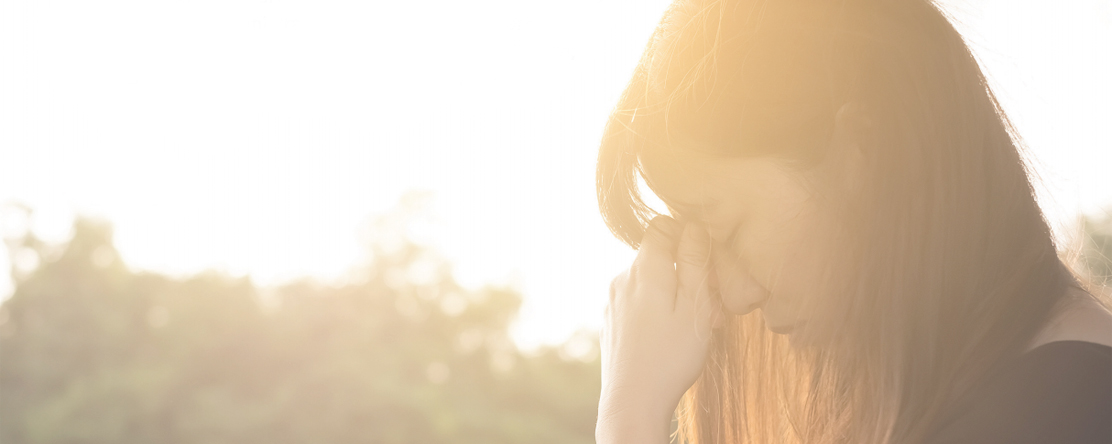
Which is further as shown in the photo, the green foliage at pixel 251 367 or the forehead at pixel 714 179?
the green foliage at pixel 251 367

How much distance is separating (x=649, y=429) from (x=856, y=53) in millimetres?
532

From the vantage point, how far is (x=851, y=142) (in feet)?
2.91

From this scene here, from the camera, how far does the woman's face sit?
0.93 meters

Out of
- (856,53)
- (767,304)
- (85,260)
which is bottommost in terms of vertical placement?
(767,304)

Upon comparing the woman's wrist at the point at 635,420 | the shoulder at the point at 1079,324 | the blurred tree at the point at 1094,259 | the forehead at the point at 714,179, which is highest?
the forehead at the point at 714,179

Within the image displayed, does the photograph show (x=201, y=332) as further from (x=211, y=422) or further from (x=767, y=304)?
(x=767, y=304)

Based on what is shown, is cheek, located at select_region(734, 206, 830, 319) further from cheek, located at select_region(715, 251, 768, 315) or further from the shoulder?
the shoulder

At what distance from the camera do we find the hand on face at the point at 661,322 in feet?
3.50

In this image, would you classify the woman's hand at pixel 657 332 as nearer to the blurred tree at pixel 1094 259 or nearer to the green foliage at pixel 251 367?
the blurred tree at pixel 1094 259

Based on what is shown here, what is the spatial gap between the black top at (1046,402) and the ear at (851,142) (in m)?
0.27

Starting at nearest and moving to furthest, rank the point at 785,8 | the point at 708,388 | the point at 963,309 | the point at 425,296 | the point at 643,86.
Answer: the point at 963,309 < the point at 785,8 < the point at 643,86 < the point at 708,388 < the point at 425,296

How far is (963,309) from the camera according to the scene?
816 mm

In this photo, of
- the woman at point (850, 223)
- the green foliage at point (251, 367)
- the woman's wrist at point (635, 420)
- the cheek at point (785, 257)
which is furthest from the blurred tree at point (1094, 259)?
the green foliage at point (251, 367)

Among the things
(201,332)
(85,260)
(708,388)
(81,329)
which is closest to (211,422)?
(201,332)
